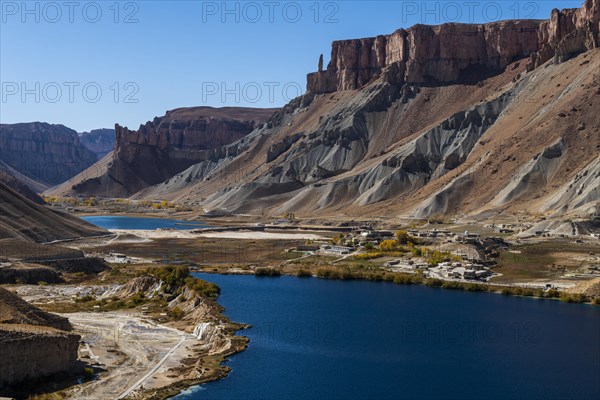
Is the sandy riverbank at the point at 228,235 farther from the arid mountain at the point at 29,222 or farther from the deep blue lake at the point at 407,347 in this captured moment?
the deep blue lake at the point at 407,347

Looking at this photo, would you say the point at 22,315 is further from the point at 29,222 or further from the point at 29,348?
the point at 29,222

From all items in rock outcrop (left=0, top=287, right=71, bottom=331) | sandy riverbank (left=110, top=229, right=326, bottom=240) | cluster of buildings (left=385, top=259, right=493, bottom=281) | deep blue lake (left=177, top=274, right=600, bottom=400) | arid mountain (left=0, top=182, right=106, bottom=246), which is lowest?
deep blue lake (left=177, top=274, right=600, bottom=400)

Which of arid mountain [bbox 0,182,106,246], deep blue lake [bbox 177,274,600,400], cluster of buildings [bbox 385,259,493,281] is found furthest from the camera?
arid mountain [bbox 0,182,106,246]

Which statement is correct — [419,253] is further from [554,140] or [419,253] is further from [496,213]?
[554,140]

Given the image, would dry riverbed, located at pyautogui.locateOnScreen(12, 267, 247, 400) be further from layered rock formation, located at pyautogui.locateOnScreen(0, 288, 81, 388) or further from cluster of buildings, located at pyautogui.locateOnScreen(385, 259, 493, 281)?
cluster of buildings, located at pyautogui.locateOnScreen(385, 259, 493, 281)

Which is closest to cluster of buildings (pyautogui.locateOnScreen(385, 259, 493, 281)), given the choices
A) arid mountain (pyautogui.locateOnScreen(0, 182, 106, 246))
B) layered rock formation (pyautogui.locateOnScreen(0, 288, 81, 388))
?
arid mountain (pyautogui.locateOnScreen(0, 182, 106, 246))

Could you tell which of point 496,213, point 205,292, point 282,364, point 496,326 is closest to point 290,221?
point 496,213
